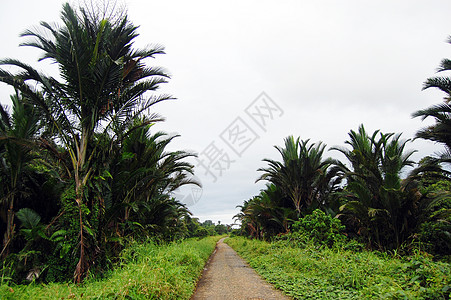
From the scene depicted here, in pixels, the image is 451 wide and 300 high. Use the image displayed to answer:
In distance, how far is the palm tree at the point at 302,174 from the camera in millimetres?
A: 15359

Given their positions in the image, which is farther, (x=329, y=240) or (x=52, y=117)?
(x=329, y=240)

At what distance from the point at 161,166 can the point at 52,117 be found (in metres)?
4.61

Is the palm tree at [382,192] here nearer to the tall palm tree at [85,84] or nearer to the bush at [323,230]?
the bush at [323,230]

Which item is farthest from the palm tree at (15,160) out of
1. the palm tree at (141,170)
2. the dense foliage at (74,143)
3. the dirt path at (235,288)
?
the dirt path at (235,288)

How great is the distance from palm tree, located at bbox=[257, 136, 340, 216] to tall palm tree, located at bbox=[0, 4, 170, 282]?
10.2 meters

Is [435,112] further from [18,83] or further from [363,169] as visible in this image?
[18,83]

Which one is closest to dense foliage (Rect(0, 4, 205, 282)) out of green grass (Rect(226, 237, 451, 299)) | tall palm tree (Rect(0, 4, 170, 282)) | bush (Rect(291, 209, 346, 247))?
tall palm tree (Rect(0, 4, 170, 282))

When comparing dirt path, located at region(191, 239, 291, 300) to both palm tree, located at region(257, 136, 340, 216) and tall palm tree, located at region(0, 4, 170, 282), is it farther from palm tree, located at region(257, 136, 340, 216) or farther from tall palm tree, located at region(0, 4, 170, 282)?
palm tree, located at region(257, 136, 340, 216)

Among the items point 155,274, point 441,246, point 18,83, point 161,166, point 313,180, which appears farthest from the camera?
point 313,180

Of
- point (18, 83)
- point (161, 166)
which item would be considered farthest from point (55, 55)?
point (161, 166)

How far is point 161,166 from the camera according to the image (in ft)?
34.4

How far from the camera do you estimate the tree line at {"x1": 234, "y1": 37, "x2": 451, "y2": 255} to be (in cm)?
886

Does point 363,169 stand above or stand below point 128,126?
below

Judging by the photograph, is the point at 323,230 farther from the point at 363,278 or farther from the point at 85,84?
the point at 85,84
